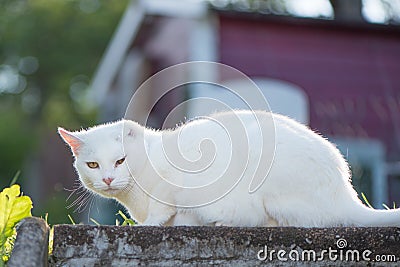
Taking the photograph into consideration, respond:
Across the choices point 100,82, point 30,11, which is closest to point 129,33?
point 100,82

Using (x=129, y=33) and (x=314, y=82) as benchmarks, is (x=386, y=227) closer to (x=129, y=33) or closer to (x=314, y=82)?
(x=314, y=82)

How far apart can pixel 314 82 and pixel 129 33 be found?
393 centimetres

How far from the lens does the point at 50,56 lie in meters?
24.8

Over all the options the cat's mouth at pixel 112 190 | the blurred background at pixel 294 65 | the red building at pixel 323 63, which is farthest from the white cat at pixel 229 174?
the red building at pixel 323 63

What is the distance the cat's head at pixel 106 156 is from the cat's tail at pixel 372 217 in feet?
2.91

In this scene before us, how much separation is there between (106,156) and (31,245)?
28.8 inches

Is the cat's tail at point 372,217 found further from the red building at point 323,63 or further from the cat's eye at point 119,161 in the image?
the red building at point 323,63

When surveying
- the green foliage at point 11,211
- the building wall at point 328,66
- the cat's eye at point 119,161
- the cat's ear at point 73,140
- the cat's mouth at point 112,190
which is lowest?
the green foliage at point 11,211

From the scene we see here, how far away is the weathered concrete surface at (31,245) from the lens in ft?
8.05

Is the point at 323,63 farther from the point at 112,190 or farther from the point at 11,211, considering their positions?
→ the point at 11,211

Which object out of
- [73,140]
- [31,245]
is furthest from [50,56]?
[31,245]

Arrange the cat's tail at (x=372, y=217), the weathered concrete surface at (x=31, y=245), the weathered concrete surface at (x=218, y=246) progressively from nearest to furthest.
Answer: the weathered concrete surface at (x=31, y=245) < the weathered concrete surface at (x=218, y=246) < the cat's tail at (x=372, y=217)

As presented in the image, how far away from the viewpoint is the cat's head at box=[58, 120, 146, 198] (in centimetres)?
316

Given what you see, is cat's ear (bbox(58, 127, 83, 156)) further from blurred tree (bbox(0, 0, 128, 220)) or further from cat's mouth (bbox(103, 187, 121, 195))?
blurred tree (bbox(0, 0, 128, 220))
